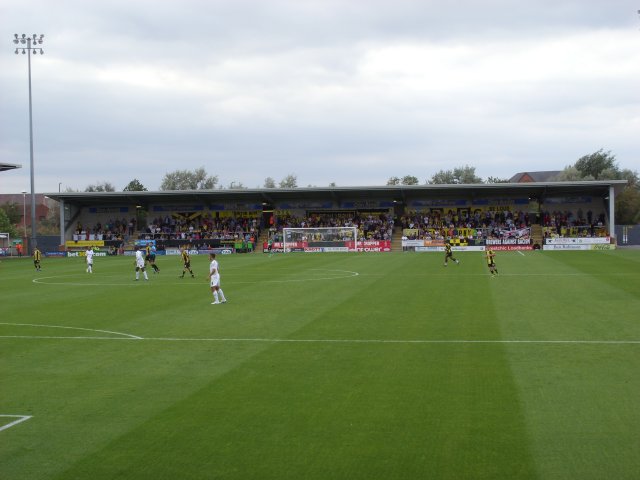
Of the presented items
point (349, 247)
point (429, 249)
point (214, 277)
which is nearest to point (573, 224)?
point (429, 249)

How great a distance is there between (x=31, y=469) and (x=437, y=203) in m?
65.9

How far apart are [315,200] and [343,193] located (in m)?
4.75

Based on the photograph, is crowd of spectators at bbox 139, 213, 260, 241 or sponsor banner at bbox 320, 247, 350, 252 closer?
sponsor banner at bbox 320, 247, 350, 252

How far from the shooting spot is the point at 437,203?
71.1m

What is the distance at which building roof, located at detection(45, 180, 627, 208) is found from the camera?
6469 cm

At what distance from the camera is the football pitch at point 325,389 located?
7.65 meters

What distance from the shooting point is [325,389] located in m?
10.8

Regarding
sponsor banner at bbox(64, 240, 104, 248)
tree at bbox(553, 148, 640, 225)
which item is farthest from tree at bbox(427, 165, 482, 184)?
sponsor banner at bbox(64, 240, 104, 248)

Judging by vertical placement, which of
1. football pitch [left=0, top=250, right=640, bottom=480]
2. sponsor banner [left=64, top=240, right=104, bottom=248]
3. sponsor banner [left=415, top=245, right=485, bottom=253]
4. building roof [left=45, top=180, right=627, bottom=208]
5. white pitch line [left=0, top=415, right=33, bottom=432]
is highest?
building roof [left=45, top=180, right=627, bottom=208]

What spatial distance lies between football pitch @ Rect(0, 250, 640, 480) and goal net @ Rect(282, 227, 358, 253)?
126ft

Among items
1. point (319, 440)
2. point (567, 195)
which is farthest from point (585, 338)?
point (567, 195)

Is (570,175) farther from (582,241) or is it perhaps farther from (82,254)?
Result: (82,254)

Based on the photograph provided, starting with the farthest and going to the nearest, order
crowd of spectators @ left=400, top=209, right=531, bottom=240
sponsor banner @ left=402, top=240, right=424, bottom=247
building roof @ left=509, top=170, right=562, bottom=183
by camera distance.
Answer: building roof @ left=509, top=170, right=562, bottom=183, crowd of spectators @ left=400, top=209, right=531, bottom=240, sponsor banner @ left=402, top=240, right=424, bottom=247

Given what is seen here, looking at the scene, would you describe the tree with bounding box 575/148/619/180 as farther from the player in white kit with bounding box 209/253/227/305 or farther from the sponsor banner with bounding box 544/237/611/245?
the player in white kit with bounding box 209/253/227/305
